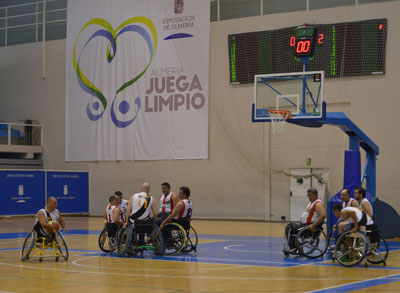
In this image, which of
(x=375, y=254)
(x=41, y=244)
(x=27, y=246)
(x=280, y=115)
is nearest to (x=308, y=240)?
(x=375, y=254)

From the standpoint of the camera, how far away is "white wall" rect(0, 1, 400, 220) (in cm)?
2412

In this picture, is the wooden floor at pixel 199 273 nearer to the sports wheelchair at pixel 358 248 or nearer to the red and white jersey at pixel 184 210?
the sports wheelchair at pixel 358 248

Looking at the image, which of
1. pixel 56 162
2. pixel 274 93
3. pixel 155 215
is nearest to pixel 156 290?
pixel 155 215

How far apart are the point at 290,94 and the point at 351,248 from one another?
20.9ft

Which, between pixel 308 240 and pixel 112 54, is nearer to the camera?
pixel 308 240

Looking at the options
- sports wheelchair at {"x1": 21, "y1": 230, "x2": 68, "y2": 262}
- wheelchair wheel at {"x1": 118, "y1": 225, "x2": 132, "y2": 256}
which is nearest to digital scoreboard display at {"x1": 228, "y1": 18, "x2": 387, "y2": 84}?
wheelchair wheel at {"x1": 118, "y1": 225, "x2": 132, "y2": 256}

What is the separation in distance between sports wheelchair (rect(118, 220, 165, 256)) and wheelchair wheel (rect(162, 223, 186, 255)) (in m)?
0.36

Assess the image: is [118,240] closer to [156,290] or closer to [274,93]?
[156,290]

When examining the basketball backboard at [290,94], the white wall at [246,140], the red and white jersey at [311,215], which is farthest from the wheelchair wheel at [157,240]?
the white wall at [246,140]

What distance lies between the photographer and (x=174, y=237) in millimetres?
14195

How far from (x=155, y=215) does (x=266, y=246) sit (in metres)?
3.78

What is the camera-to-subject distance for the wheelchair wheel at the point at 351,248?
1200 cm

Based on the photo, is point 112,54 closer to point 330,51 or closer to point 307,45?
point 330,51

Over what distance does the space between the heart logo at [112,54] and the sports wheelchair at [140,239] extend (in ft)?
53.2
